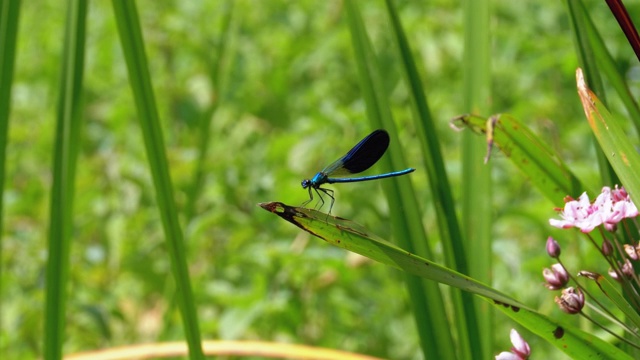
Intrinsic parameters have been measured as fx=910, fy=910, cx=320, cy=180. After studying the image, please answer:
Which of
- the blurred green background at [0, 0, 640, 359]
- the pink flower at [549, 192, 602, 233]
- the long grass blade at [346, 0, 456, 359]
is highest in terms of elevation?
the blurred green background at [0, 0, 640, 359]

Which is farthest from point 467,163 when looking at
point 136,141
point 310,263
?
point 136,141

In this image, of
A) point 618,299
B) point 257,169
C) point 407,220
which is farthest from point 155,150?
point 257,169

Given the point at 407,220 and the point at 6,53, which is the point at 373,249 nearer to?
the point at 407,220

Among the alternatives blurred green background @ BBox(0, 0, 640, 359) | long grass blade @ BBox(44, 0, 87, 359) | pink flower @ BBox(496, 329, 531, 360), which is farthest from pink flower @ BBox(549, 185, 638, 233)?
blurred green background @ BBox(0, 0, 640, 359)

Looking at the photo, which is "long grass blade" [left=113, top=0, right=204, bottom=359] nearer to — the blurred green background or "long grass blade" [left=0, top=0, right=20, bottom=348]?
"long grass blade" [left=0, top=0, right=20, bottom=348]

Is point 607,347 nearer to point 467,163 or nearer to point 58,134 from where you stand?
point 467,163
